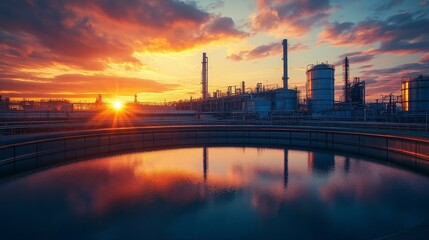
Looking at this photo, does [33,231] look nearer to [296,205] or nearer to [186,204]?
[186,204]

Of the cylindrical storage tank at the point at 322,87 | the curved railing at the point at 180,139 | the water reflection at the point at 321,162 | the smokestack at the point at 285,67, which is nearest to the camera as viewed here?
the water reflection at the point at 321,162

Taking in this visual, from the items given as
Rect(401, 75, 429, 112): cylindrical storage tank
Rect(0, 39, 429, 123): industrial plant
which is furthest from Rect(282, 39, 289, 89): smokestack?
Rect(401, 75, 429, 112): cylindrical storage tank

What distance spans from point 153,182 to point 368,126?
2479 centimetres

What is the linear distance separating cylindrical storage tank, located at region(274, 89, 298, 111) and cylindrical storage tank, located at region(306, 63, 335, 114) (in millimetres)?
4928

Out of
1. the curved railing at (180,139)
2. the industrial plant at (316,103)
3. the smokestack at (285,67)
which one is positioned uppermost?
the smokestack at (285,67)

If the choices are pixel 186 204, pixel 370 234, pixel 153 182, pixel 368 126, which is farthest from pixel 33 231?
pixel 368 126

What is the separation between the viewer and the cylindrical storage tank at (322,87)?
40250mm

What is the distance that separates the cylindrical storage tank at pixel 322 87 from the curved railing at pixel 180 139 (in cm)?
930

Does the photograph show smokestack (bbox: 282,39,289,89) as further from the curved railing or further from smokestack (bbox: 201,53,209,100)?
smokestack (bbox: 201,53,209,100)

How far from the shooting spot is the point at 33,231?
803cm

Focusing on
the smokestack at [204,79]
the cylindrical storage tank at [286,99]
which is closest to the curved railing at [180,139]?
the cylindrical storage tank at [286,99]

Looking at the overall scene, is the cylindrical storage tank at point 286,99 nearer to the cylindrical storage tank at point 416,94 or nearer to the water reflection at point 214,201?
the cylindrical storage tank at point 416,94

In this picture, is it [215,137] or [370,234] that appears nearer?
[370,234]

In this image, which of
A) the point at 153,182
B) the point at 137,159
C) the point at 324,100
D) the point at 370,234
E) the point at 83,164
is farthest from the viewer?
the point at 324,100
